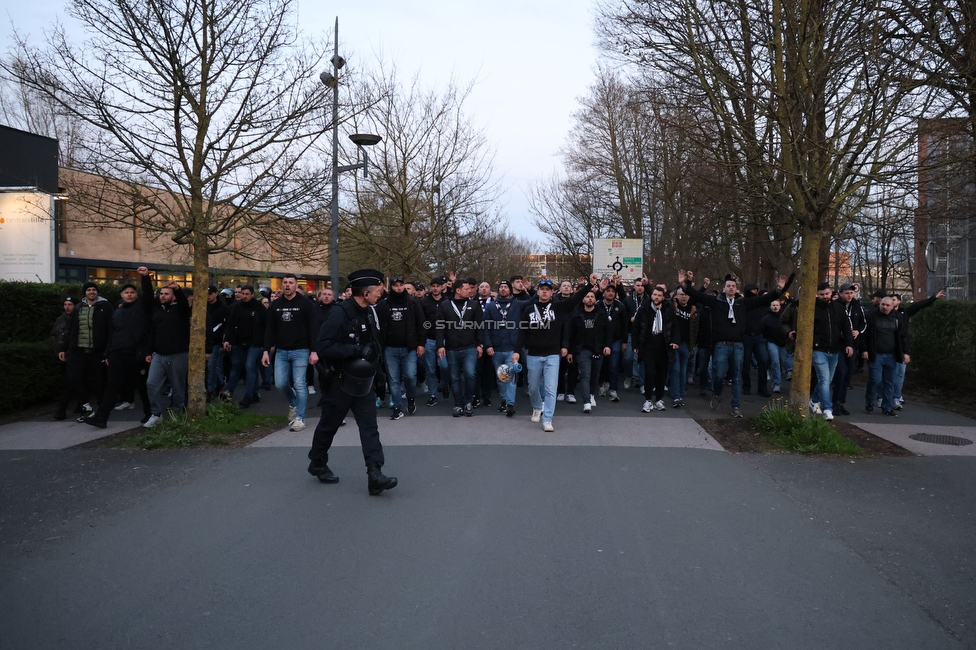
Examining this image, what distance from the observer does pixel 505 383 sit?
10031mm

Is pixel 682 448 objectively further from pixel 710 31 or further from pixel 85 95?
pixel 85 95

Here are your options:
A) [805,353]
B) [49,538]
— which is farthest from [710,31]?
[49,538]

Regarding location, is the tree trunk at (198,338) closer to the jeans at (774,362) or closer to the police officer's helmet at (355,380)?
the police officer's helmet at (355,380)

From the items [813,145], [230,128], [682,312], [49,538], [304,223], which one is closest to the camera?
[49,538]

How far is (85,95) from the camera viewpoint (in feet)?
27.0

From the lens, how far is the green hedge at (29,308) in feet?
35.5

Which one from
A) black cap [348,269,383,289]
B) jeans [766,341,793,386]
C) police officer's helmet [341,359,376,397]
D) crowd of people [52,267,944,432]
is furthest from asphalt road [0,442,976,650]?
jeans [766,341,793,386]

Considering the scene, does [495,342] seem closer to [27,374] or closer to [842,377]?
[842,377]

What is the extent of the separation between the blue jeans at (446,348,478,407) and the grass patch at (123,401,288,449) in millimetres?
2333

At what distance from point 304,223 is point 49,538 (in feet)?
16.8

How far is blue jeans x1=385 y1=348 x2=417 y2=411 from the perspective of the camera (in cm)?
1000

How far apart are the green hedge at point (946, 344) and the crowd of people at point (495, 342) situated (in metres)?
1.07

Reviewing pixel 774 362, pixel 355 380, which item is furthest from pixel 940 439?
pixel 355 380

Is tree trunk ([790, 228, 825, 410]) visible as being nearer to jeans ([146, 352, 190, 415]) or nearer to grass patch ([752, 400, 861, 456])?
grass patch ([752, 400, 861, 456])
